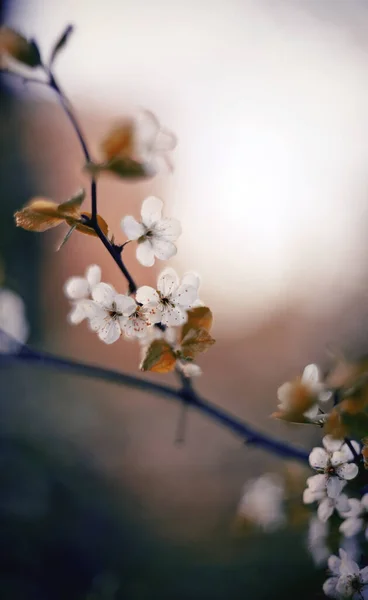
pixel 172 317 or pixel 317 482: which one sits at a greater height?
pixel 172 317

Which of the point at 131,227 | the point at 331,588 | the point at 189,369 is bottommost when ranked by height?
the point at 331,588

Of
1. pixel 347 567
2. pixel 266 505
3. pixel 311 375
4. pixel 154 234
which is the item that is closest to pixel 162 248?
pixel 154 234

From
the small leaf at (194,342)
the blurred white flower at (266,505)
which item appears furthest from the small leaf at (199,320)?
the blurred white flower at (266,505)

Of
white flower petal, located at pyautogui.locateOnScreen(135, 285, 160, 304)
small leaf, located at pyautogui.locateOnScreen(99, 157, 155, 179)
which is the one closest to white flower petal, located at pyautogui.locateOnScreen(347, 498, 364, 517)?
white flower petal, located at pyautogui.locateOnScreen(135, 285, 160, 304)

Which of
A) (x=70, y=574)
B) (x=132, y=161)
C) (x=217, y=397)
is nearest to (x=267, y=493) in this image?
(x=132, y=161)

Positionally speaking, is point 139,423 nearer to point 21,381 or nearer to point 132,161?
point 21,381

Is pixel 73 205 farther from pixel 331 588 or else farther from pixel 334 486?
pixel 331 588

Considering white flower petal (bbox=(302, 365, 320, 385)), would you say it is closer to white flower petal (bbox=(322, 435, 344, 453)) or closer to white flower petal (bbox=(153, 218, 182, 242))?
white flower petal (bbox=(322, 435, 344, 453))
